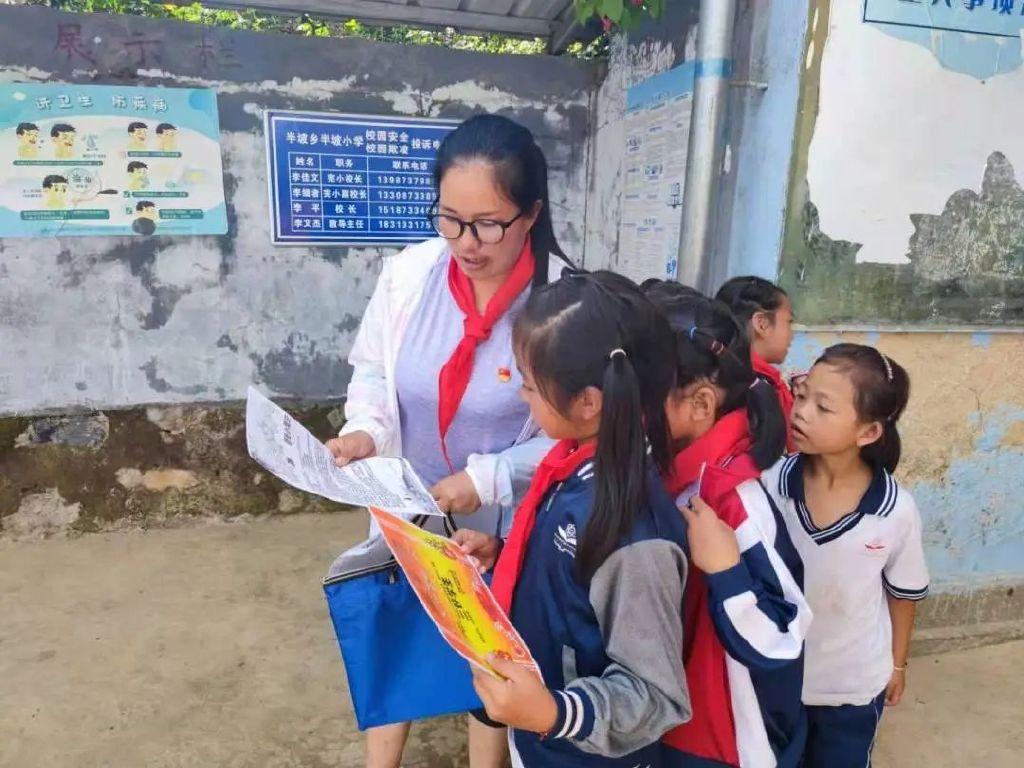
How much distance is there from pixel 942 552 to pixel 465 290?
2075mm

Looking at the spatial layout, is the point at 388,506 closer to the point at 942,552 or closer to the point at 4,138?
the point at 942,552

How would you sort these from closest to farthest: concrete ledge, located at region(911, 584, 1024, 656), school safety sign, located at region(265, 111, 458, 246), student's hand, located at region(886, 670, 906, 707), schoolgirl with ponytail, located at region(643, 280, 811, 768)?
schoolgirl with ponytail, located at region(643, 280, 811, 768), student's hand, located at region(886, 670, 906, 707), concrete ledge, located at region(911, 584, 1024, 656), school safety sign, located at region(265, 111, 458, 246)

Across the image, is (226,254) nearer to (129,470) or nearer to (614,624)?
(129,470)

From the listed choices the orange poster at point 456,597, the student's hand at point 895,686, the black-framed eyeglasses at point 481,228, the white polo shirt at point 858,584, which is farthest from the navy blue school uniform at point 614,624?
the student's hand at point 895,686

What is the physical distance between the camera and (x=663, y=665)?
91 cm

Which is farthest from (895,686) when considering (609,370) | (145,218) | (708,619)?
(145,218)

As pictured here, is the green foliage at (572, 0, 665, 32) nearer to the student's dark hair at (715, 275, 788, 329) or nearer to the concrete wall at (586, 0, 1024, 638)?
the concrete wall at (586, 0, 1024, 638)

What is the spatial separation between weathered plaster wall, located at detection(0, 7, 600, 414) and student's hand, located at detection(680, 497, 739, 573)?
2682mm

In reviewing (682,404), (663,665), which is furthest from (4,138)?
(663,665)

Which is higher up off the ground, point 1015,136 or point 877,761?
point 1015,136

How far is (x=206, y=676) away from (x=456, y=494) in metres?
1.58

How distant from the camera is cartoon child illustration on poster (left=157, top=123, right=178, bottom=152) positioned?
3.02 metres

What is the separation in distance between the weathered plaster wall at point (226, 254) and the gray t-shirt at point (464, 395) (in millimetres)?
1989

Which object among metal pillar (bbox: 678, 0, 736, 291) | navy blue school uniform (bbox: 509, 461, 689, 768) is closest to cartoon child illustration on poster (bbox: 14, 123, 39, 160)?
metal pillar (bbox: 678, 0, 736, 291)
